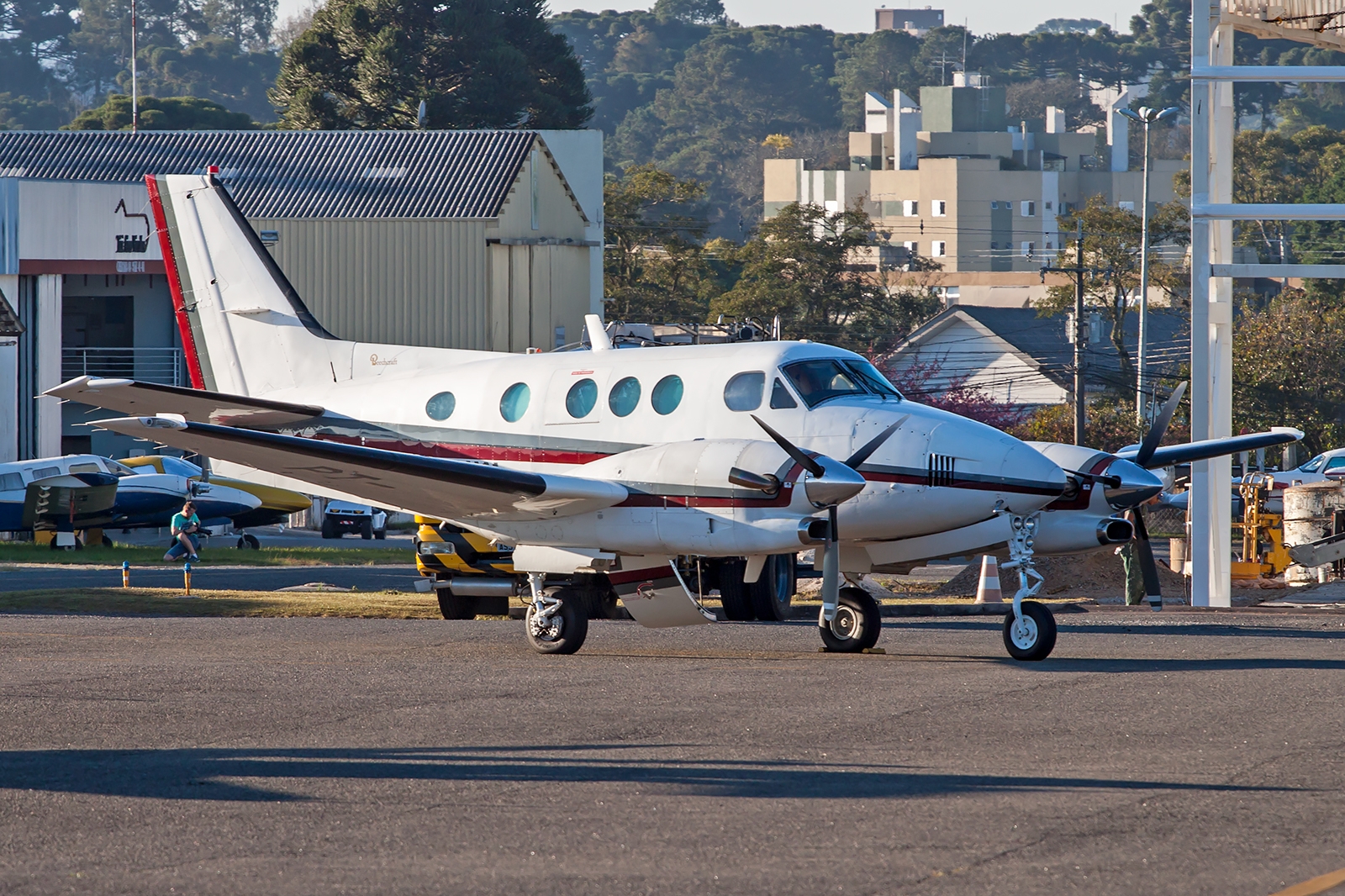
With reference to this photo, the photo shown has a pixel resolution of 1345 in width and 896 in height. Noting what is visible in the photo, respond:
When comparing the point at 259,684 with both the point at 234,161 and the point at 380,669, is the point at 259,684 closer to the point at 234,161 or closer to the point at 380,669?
the point at 380,669

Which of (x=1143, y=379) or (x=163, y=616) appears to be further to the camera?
(x=1143, y=379)

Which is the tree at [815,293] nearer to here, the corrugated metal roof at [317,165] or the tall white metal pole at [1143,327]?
the tall white metal pole at [1143,327]

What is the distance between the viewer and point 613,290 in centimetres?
7400

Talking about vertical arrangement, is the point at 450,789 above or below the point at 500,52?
below

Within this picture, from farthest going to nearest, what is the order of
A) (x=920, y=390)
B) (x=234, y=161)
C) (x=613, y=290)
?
(x=613, y=290), (x=920, y=390), (x=234, y=161)

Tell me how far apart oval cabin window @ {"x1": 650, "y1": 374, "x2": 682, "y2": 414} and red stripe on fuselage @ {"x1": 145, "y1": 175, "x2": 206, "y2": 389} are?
7.02 metres

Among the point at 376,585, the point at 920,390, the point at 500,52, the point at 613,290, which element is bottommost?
the point at 376,585

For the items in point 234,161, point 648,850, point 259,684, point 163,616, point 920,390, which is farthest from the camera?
point 920,390

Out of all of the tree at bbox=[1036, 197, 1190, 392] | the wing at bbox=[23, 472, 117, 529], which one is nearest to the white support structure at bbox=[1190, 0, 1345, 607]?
the wing at bbox=[23, 472, 117, 529]

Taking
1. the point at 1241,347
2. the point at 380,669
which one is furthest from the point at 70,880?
the point at 1241,347

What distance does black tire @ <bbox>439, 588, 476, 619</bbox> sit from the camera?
18984mm

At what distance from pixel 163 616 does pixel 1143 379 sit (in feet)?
154

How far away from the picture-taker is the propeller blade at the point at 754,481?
13.7 m

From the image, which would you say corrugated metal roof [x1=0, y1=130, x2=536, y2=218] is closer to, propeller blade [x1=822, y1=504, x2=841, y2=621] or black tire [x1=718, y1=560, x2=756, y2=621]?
black tire [x1=718, y1=560, x2=756, y2=621]
